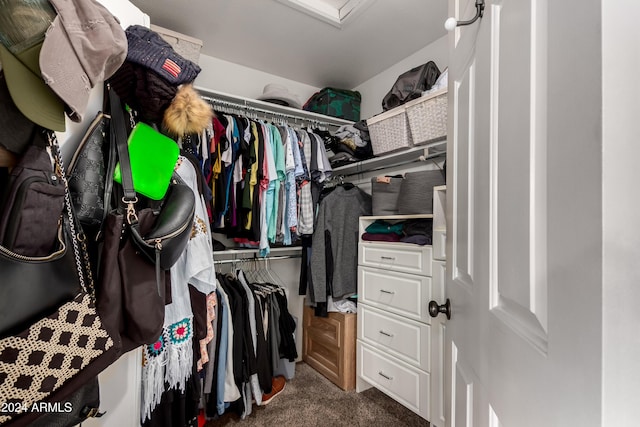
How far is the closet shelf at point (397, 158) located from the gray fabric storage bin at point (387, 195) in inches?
7.0

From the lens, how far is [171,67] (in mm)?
774

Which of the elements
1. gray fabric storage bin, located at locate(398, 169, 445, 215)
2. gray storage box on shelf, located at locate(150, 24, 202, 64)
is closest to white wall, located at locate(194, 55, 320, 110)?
gray storage box on shelf, located at locate(150, 24, 202, 64)

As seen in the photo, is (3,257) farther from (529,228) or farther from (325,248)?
(325,248)

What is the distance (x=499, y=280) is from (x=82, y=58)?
0.86 metres

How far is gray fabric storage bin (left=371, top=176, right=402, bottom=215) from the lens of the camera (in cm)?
177

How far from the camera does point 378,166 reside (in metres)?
2.20

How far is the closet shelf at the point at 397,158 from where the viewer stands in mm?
1655

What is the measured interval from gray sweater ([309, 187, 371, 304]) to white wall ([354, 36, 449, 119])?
94 centimetres

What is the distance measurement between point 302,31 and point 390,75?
84cm

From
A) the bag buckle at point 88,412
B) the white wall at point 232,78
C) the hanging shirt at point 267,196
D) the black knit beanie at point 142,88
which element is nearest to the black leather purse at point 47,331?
the bag buckle at point 88,412

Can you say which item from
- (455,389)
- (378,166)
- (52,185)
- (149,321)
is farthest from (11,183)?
(378,166)

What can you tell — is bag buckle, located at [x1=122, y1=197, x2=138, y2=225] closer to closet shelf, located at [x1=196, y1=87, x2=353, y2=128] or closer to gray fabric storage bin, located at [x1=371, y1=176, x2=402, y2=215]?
closet shelf, located at [x1=196, y1=87, x2=353, y2=128]

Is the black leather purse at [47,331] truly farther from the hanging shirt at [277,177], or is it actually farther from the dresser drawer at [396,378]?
the dresser drawer at [396,378]

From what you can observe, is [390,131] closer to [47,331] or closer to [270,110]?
[270,110]
